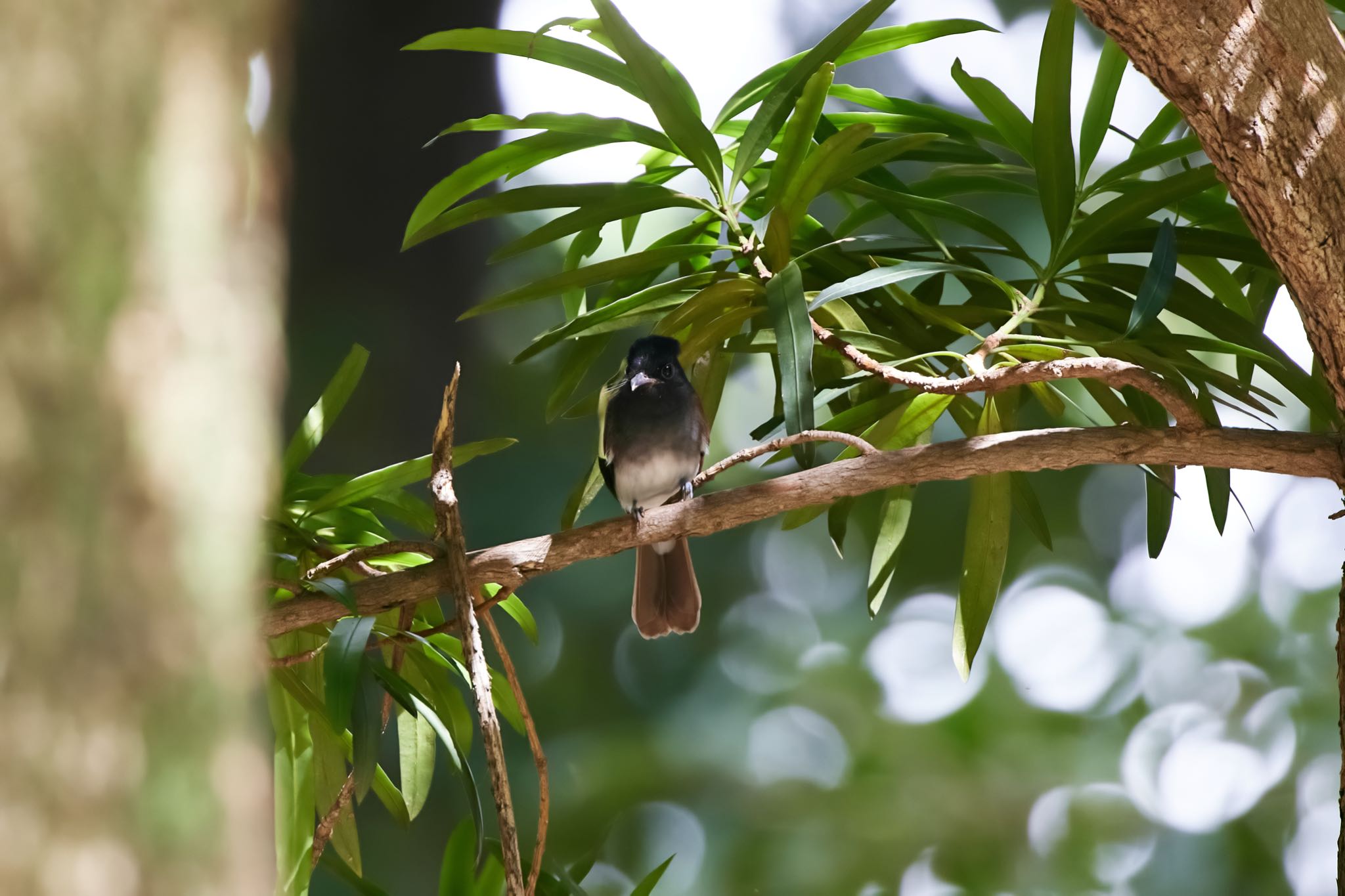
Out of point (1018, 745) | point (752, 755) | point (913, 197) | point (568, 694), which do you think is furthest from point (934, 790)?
point (913, 197)

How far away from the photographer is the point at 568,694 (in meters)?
4.67

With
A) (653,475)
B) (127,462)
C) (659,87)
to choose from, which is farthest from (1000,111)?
(127,462)

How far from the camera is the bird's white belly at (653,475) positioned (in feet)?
7.20

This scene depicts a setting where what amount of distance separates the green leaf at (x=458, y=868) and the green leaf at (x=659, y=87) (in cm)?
126

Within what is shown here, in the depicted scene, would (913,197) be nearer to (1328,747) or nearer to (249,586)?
(249,586)

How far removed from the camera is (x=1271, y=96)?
3.59 feet

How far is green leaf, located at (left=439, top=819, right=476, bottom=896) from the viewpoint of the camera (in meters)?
1.95

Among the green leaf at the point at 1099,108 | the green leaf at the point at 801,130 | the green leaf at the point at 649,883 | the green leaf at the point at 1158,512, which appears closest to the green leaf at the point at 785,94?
the green leaf at the point at 801,130

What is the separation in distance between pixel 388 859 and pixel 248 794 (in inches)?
150

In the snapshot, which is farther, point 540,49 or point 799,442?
point 540,49

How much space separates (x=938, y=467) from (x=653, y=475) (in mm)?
1006

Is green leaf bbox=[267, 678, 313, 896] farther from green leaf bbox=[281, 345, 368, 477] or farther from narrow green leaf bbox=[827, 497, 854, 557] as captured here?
narrow green leaf bbox=[827, 497, 854, 557]

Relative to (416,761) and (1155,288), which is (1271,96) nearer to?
(1155,288)

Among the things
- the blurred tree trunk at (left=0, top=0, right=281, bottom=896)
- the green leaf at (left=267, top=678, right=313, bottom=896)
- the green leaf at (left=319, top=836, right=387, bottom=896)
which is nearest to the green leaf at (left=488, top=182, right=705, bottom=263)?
the green leaf at (left=267, top=678, right=313, bottom=896)
